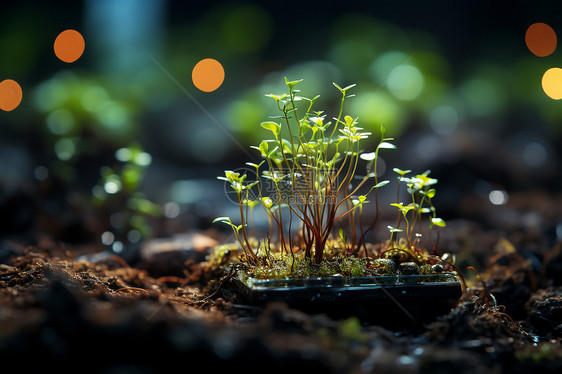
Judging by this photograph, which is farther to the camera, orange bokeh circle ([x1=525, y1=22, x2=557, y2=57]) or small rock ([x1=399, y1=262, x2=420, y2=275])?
orange bokeh circle ([x1=525, y1=22, x2=557, y2=57])

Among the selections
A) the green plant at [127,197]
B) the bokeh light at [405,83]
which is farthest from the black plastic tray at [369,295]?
the bokeh light at [405,83]

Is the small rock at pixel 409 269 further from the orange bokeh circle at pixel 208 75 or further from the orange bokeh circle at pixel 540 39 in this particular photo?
the orange bokeh circle at pixel 540 39

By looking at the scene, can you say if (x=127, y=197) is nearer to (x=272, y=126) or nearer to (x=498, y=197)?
(x=272, y=126)

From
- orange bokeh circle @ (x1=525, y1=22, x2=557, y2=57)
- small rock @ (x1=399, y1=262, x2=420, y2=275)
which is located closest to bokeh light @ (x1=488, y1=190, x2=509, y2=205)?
small rock @ (x1=399, y1=262, x2=420, y2=275)

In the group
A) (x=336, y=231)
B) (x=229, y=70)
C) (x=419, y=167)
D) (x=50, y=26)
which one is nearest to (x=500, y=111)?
(x=419, y=167)

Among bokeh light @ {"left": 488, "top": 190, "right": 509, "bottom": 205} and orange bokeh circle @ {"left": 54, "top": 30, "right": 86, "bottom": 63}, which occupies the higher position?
orange bokeh circle @ {"left": 54, "top": 30, "right": 86, "bottom": 63}

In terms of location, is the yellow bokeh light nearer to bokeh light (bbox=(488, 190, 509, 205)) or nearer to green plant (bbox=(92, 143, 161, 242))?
bokeh light (bbox=(488, 190, 509, 205))

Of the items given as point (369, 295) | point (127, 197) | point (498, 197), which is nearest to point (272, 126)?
point (369, 295)
